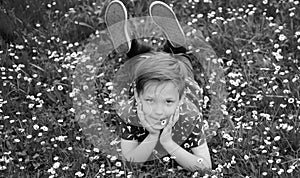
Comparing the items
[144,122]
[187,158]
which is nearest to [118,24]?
[144,122]

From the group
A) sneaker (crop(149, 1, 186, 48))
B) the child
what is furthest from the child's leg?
sneaker (crop(149, 1, 186, 48))

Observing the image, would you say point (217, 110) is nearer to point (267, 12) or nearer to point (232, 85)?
point (232, 85)

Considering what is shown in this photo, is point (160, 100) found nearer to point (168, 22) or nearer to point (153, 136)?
point (153, 136)

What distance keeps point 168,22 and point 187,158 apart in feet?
3.91

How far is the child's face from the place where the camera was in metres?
3.86

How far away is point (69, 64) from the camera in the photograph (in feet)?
17.3

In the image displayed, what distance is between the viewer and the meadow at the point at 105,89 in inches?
166

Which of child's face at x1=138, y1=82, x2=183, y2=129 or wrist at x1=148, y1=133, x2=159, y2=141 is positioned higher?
child's face at x1=138, y1=82, x2=183, y2=129

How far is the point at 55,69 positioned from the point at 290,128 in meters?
1.98

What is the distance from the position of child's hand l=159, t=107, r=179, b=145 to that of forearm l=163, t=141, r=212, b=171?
31 mm

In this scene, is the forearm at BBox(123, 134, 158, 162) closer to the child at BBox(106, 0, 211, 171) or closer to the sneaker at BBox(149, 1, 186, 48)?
the child at BBox(106, 0, 211, 171)

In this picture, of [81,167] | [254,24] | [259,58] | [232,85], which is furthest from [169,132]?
[254,24]

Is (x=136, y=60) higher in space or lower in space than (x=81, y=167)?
higher

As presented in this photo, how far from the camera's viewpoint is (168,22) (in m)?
4.83
